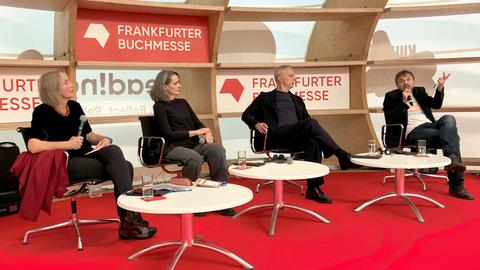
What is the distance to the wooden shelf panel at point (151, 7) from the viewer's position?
13.8ft

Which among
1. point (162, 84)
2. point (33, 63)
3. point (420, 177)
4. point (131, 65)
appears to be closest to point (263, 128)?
point (162, 84)

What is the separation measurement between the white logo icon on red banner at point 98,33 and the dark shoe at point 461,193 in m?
3.55

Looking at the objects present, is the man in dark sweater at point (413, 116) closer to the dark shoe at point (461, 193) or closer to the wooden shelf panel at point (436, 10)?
the dark shoe at point (461, 193)

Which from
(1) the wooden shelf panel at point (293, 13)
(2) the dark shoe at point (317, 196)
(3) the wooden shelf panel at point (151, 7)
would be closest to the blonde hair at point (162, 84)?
(3) the wooden shelf panel at point (151, 7)

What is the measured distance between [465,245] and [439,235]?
0.73ft

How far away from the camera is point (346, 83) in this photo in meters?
5.55

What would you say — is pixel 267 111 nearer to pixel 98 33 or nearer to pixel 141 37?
pixel 141 37

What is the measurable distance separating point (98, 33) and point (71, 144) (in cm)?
199

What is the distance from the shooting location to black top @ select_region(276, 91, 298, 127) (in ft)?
14.3

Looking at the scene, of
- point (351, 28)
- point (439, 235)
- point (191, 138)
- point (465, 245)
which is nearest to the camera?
point (465, 245)

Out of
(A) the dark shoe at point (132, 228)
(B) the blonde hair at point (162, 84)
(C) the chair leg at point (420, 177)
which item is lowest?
(A) the dark shoe at point (132, 228)

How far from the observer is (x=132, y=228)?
113 inches

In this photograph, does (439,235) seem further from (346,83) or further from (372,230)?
(346,83)

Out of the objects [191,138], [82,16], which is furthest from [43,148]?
[82,16]
